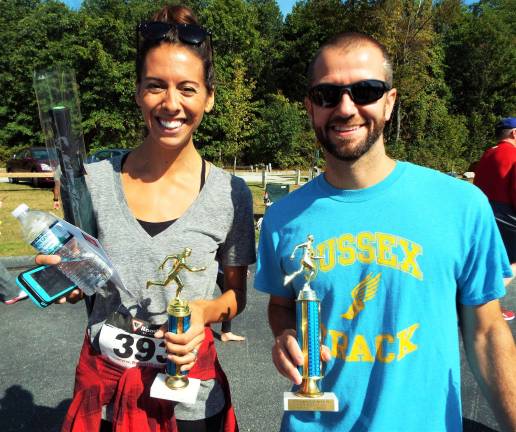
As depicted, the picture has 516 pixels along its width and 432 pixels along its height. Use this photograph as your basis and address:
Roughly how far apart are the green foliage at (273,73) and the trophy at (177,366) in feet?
85.7

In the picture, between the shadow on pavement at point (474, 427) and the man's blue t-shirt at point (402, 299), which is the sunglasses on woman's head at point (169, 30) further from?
the shadow on pavement at point (474, 427)

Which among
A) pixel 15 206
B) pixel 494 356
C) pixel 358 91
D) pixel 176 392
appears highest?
pixel 358 91

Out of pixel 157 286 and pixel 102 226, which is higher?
pixel 102 226

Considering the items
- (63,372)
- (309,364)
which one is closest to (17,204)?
(63,372)

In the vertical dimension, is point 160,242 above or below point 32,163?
above

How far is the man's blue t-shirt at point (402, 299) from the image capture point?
63.1 inches

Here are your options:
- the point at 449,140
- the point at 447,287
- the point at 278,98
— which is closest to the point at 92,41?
the point at 278,98

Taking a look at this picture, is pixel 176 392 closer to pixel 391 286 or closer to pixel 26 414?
pixel 391 286

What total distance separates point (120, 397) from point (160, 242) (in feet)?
1.92

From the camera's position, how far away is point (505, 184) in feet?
19.0

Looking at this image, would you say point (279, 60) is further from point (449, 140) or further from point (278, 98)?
point (449, 140)

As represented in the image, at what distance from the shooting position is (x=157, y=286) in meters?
1.85

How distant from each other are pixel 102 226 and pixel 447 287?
130cm

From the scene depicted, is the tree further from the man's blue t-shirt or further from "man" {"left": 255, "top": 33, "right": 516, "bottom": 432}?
the man's blue t-shirt
